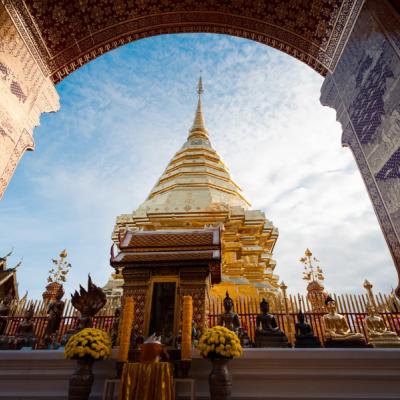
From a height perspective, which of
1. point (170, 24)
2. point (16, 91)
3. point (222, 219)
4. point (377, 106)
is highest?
point (170, 24)

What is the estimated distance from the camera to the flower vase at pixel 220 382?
8.56 feet

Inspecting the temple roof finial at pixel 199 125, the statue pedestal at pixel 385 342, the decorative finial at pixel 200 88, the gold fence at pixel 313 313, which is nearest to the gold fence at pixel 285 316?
the gold fence at pixel 313 313

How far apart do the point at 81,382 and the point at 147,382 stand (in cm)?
64

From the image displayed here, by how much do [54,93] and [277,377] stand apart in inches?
321

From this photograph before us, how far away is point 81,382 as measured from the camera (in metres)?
2.77

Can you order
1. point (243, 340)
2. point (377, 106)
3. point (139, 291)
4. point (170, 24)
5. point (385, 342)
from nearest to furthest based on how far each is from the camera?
point (385, 342)
point (243, 340)
point (139, 291)
point (377, 106)
point (170, 24)

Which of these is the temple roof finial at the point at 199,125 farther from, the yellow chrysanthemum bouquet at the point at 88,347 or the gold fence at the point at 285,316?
the yellow chrysanthemum bouquet at the point at 88,347

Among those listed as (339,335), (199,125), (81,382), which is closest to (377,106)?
(339,335)

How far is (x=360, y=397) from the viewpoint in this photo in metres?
2.82

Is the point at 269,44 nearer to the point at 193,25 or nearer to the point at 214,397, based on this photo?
the point at 193,25

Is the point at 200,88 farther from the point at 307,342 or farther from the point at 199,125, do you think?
the point at 307,342

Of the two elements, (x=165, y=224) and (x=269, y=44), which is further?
(x=165, y=224)

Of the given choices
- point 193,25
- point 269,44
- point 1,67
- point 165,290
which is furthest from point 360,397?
point 193,25

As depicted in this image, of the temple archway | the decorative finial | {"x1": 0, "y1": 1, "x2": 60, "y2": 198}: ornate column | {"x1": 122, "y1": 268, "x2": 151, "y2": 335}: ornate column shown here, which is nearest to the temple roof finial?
the decorative finial
